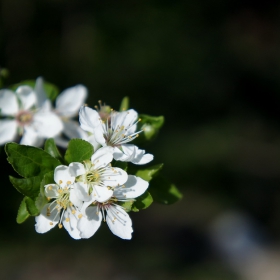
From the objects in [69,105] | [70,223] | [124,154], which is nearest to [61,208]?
[70,223]

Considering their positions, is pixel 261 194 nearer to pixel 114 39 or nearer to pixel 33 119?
pixel 114 39

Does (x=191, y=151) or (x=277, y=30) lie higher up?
(x=277, y=30)

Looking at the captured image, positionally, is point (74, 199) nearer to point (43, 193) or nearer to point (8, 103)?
point (43, 193)

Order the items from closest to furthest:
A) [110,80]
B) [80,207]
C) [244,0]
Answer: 1. [80,207]
2. [110,80]
3. [244,0]

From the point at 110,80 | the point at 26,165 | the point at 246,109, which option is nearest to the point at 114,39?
the point at 110,80

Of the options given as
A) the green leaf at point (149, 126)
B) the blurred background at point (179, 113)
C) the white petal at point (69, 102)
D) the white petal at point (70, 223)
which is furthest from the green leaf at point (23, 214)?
the blurred background at point (179, 113)

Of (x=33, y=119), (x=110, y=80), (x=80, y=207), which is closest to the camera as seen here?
(x=80, y=207)
